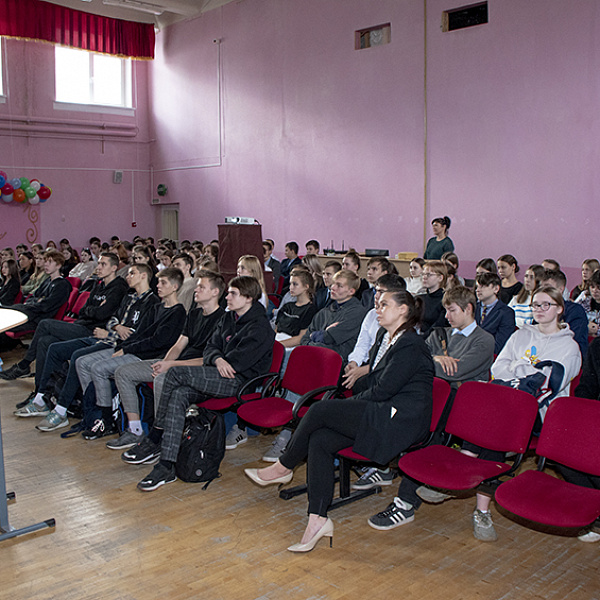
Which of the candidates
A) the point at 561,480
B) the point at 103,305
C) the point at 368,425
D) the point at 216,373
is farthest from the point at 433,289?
the point at 103,305

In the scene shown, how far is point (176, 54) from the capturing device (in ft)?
45.5

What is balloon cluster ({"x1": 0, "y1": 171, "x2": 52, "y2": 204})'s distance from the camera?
42.5ft

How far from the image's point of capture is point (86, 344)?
541 cm

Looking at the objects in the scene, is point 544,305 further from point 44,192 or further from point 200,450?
point 44,192

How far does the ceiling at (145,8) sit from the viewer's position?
494 inches

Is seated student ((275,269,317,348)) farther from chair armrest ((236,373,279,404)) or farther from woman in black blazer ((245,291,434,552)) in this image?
woman in black blazer ((245,291,434,552))

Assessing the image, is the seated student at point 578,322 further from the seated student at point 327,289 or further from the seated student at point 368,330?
the seated student at point 327,289

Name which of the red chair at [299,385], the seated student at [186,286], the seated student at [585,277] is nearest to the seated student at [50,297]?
the seated student at [186,286]

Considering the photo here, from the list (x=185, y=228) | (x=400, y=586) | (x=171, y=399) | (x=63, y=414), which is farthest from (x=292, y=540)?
(x=185, y=228)

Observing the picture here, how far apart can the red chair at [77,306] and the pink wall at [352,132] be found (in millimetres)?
4974

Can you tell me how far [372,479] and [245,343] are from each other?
1.15 m

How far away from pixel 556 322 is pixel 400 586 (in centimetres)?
176

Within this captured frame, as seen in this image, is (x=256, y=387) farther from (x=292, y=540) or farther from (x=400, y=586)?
(x=400, y=586)

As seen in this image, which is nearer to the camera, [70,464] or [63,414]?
[70,464]
